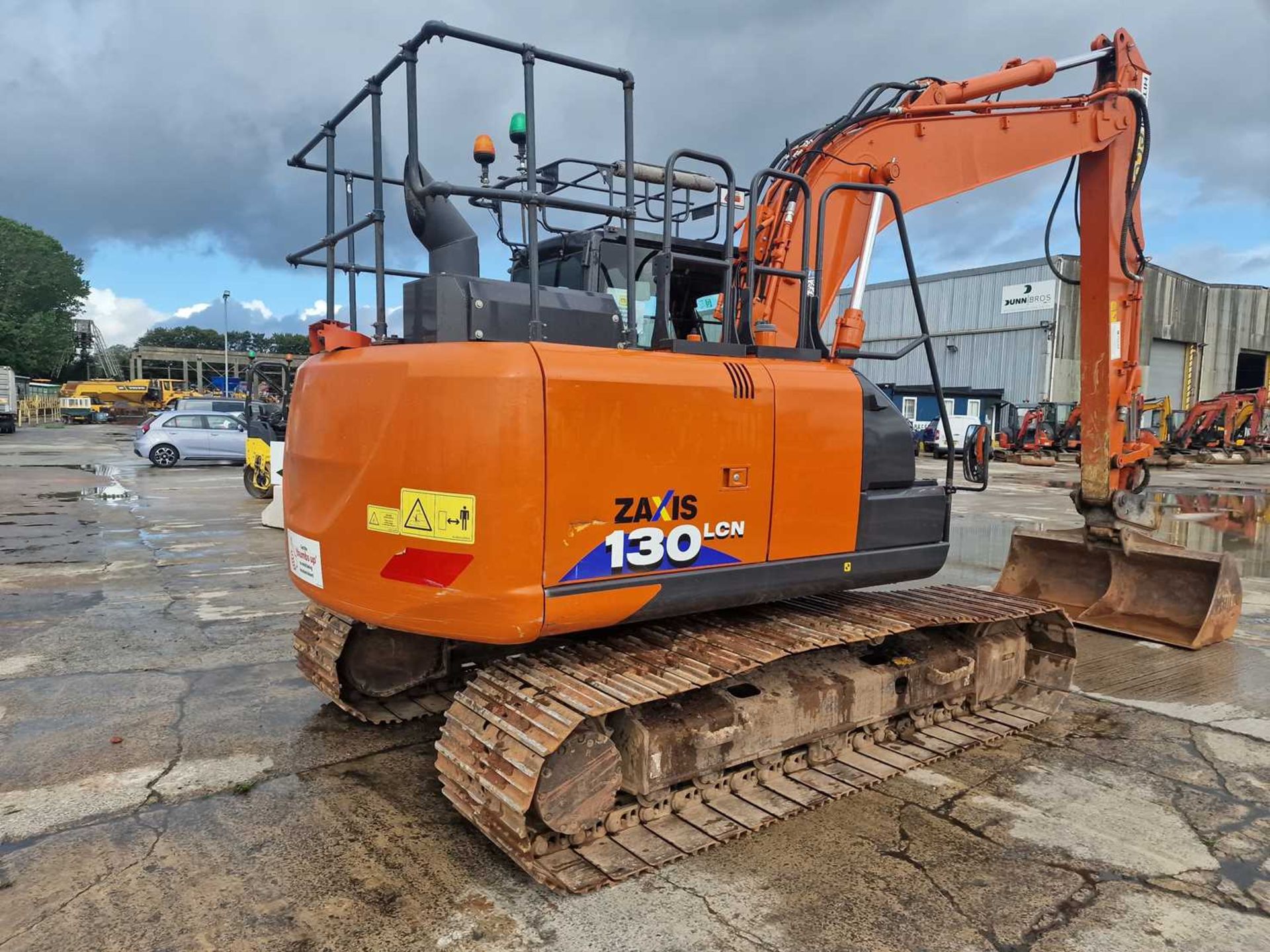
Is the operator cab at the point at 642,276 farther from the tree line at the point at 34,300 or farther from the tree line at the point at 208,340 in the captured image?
the tree line at the point at 208,340

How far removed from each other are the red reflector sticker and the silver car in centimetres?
2001

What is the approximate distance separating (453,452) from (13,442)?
112 ft

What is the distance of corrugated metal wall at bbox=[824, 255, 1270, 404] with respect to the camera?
113ft

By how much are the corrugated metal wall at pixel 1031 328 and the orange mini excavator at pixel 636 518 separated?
1198 inches

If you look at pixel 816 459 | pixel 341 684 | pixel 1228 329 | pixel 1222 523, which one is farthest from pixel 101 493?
pixel 1228 329

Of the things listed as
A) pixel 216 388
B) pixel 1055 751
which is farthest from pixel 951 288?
pixel 216 388

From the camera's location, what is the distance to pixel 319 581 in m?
3.93

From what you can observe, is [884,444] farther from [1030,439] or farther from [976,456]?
[1030,439]

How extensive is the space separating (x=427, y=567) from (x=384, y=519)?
0.95 feet

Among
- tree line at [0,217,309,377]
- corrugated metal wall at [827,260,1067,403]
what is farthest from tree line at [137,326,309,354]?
corrugated metal wall at [827,260,1067,403]

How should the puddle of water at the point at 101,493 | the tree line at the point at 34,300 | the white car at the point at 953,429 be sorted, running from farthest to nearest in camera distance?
the tree line at the point at 34,300, the white car at the point at 953,429, the puddle of water at the point at 101,493

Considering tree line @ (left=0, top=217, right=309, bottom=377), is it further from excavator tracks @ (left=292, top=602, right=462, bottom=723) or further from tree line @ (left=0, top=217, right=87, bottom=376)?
excavator tracks @ (left=292, top=602, right=462, bottom=723)

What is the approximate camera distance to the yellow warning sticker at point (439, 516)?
3.31 meters

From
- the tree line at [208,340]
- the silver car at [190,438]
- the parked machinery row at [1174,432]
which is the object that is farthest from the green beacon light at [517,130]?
the tree line at [208,340]
